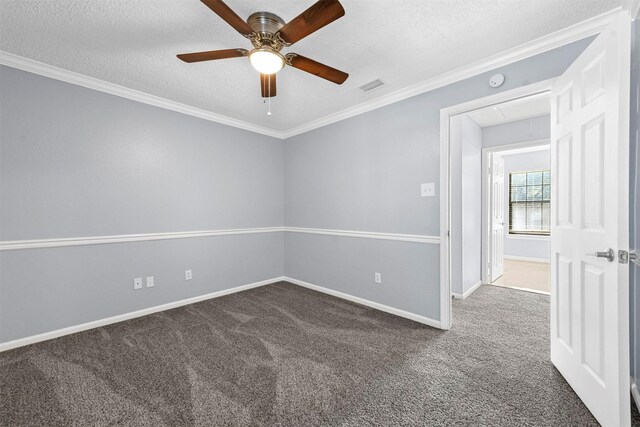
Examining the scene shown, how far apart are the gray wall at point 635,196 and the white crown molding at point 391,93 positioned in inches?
10.6

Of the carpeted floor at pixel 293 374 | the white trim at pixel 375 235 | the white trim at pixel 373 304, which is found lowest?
the carpeted floor at pixel 293 374

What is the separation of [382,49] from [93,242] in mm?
3306

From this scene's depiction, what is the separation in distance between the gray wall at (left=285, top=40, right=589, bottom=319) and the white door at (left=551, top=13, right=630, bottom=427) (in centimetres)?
66

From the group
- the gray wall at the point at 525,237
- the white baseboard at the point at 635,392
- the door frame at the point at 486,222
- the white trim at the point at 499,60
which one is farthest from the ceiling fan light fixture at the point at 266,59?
the gray wall at the point at 525,237

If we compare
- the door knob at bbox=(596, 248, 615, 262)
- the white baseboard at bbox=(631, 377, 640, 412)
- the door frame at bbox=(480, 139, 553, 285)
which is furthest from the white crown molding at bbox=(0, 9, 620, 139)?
the white baseboard at bbox=(631, 377, 640, 412)

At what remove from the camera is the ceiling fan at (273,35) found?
4.73ft

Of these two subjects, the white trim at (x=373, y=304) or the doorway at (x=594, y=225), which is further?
the white trim at (x=373, y=304)

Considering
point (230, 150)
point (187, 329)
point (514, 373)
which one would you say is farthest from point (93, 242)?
point (514, 373)

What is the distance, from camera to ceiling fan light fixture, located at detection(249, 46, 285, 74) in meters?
1.78

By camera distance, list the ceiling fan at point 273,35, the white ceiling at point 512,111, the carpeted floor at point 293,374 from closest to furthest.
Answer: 1. the ceiling fan at point 273,35
2. the carpeted floor at point 293,374
3. the white ceiling at point 512,111

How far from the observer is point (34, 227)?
2.44 metres

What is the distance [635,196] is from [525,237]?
522cm

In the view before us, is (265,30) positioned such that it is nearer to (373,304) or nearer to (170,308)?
(373,304)

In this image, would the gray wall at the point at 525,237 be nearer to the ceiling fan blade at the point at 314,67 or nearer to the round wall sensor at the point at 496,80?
the round wall sensor at the point at 496,80
